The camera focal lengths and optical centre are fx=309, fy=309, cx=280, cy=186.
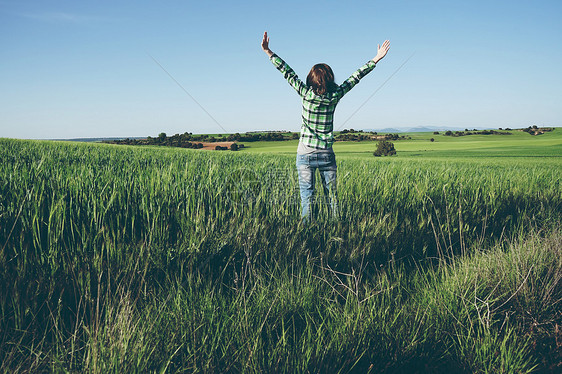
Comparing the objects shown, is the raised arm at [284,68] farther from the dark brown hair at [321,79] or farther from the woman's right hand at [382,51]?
the woman's right hand at [382,51]

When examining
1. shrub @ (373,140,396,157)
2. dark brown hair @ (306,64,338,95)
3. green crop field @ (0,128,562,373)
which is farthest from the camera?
shrub @ (373,140,396,157)

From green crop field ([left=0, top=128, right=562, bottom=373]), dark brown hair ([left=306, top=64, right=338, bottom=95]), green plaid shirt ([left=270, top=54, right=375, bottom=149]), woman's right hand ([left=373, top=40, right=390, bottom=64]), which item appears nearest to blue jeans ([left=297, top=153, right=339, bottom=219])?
green plaid shirt ([left=270, top=54, right=375, bottom=149])

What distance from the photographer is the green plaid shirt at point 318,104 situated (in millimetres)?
3719

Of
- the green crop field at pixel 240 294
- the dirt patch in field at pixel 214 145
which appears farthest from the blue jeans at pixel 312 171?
the dirt patch in field at pixel 214 145

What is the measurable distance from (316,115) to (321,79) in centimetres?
42

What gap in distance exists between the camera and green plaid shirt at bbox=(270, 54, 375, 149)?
12.2 feet

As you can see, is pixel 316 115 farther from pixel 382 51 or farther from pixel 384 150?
pixel 384 150

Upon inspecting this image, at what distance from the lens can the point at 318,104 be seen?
3.75 m

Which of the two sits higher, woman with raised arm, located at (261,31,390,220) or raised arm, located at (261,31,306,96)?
raised arm, located at (261,31,306,96)

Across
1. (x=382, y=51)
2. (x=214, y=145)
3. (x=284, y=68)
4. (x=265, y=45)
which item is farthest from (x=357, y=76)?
(x=214, y=145)

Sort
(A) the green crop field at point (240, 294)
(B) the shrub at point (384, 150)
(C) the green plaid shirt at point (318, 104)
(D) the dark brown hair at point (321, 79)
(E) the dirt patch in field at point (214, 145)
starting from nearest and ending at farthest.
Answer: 1. (A) the green crop field at point (240, 294)
2. (D) the dark brown hair at point (321, 79)
3. (C) the green plaid shirt at point (318, 104)
4. (E) the dirt patch in field at point (214, 145)
5. (B) the shrub at point (384, 150)

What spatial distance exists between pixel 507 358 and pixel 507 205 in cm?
359

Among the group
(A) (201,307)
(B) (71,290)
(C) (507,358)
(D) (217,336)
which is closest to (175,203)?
(B) (71,290)

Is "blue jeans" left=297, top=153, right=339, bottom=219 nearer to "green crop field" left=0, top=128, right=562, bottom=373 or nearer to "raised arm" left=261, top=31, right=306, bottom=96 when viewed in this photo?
"green crop field" left=0, top=128, right=562, bottom=373
